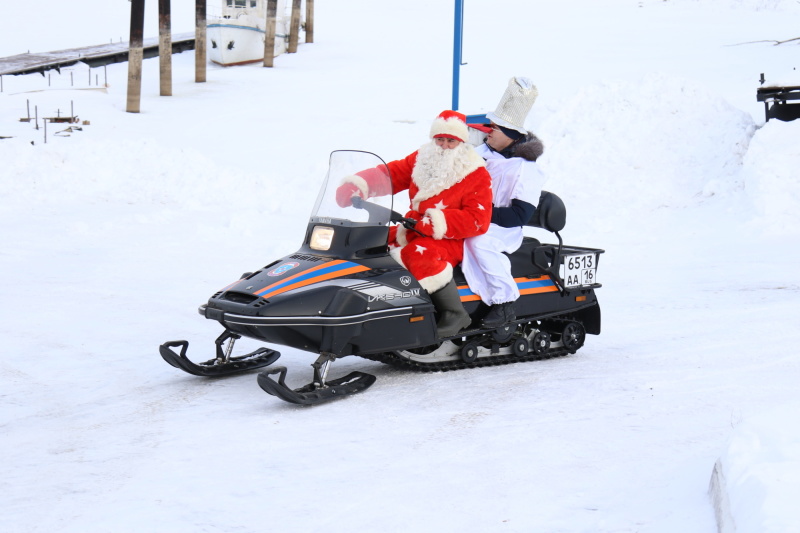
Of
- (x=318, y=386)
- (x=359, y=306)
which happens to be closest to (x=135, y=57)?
(x=359, y=306)

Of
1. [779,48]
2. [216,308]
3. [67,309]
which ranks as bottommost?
[67,309]

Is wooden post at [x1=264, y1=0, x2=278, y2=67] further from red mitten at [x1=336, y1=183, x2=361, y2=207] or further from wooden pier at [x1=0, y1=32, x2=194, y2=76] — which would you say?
red mitten at [x1=336, y1=183, x2=361, y2=207]

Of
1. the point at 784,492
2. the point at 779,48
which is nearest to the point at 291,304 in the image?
the point at 784,492

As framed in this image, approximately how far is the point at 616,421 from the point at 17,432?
3.11m

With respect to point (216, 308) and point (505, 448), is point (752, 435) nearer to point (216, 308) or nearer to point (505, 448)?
point (505, 448)

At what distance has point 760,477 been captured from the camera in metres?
3.09

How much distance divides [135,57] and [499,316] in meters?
13.6

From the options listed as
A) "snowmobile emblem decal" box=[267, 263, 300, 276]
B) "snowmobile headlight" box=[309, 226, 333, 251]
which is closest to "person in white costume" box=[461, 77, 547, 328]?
"snowmobile headlight" box=[309, 226, 333, 251]

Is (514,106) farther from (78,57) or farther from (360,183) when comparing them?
(78,57)

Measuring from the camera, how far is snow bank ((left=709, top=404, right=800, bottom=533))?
9.30ft

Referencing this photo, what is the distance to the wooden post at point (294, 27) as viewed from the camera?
2653 centimetres

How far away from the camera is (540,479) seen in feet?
13.6

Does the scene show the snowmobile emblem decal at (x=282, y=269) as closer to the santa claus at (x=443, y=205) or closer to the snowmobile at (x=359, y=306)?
the snowmobile at (x=359, y=306)

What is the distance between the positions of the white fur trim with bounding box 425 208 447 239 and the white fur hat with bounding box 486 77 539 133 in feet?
3.11
